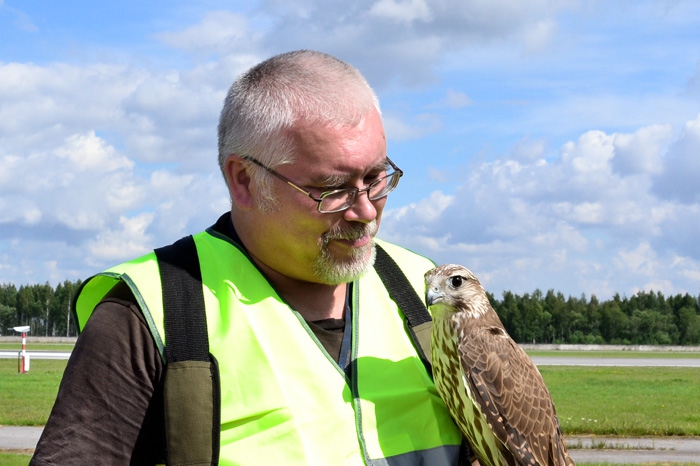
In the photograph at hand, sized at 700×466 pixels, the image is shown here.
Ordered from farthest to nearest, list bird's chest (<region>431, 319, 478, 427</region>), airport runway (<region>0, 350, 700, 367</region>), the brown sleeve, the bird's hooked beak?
airport runway (<region>0, 350, 700, 367</region>), the bird's hooked beak, bird's chest (<region>431, 319, 478, 427</region>), the brown sleeve

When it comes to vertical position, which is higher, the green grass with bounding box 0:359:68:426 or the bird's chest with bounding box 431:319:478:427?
the bird's chest with bounding box 431:319:478:427

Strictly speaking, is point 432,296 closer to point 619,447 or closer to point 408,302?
point 408,302

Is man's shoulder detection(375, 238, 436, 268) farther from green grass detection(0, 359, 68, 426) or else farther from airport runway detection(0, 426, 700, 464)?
green grass detection(0, 359, 68, 426)

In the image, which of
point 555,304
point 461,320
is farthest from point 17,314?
point 461,320

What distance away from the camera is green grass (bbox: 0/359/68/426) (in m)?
13.2

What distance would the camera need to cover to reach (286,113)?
266cm

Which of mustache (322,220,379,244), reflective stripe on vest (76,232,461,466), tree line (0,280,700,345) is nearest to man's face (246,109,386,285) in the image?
mustache (322,220,379,244)

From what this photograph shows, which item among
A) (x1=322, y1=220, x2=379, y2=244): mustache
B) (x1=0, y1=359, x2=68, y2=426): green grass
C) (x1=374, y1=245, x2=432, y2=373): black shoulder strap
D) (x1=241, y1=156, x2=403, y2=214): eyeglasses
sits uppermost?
(x1=241, y1=156, x2=403, y2=214): eyeglasses

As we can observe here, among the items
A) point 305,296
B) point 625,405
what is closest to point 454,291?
point 305,296

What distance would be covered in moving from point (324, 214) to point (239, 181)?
1.25 ft

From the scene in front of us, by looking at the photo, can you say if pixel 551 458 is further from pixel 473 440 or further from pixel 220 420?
pixel 220 420

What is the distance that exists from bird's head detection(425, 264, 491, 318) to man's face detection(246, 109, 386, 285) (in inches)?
21.9

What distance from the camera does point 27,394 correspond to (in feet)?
55.3

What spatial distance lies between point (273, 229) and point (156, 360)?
63 centimetres
